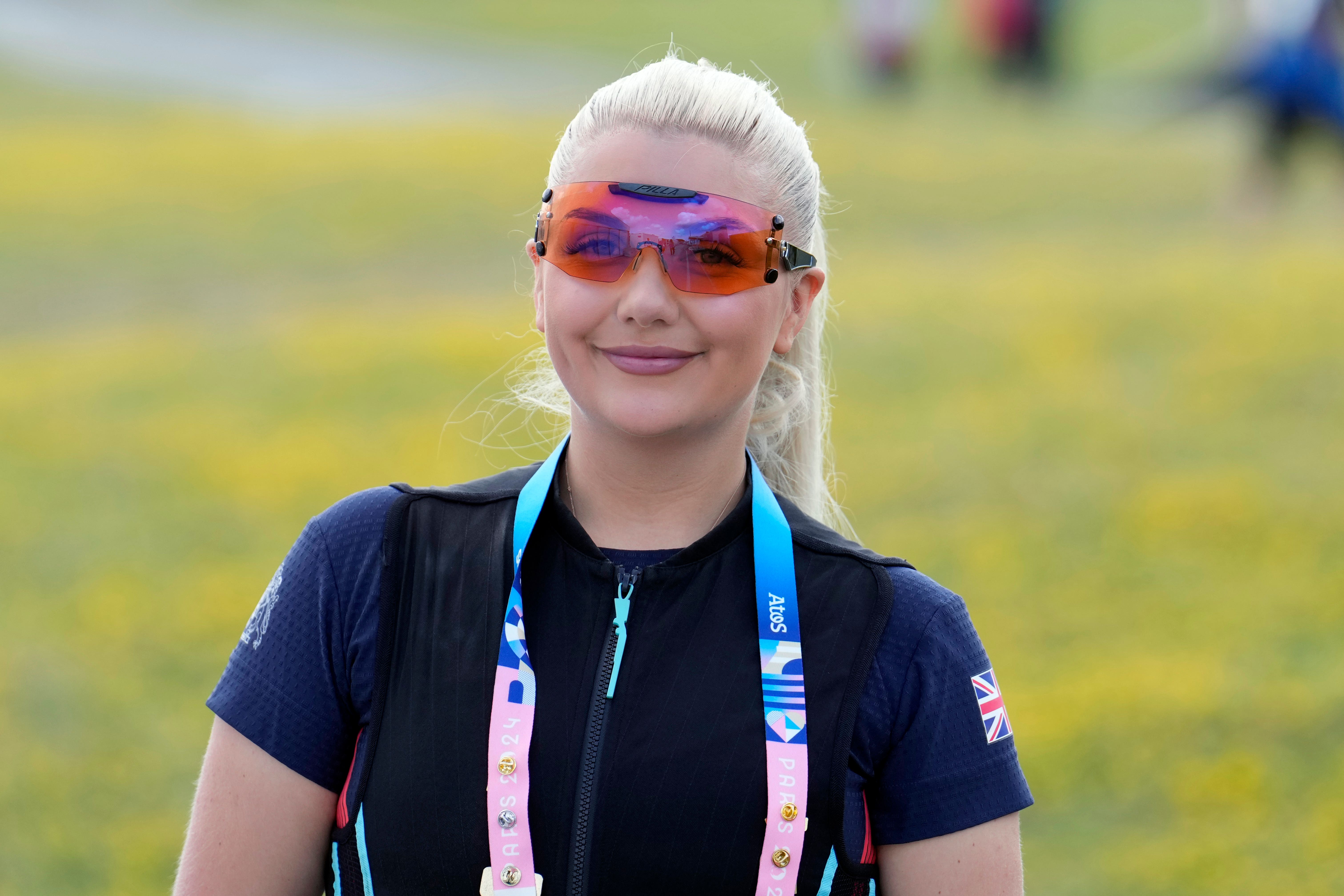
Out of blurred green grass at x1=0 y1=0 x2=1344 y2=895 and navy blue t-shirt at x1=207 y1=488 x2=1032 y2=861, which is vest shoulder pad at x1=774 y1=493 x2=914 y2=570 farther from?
blurred green grass at x1=0 y1=0 x2=1344 y2=895

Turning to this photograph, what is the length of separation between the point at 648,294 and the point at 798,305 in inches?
13.2

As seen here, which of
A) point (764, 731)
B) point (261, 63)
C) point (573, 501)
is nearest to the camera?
point (764, 731)

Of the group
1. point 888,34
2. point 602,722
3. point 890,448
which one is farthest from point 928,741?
point 888,34

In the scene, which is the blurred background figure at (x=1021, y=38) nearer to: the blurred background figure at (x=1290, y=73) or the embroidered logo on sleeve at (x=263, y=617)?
the blurred background figure at (x=1290, y=73)

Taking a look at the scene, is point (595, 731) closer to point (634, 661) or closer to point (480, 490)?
point (634, 661)

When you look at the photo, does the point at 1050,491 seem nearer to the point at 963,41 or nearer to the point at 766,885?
the point at 766,885

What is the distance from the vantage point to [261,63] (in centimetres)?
3025

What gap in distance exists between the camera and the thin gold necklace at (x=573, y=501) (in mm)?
2270

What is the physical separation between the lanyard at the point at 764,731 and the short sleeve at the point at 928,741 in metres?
0.11

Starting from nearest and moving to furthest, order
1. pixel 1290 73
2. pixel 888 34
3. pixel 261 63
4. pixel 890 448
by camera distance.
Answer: pixel 890 448, pixel 1290 73, pixel 888 34, pixel 261 63

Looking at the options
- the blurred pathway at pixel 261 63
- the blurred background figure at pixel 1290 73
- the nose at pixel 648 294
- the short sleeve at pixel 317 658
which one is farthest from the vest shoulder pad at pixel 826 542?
the blurred pathway at pixel 261 63

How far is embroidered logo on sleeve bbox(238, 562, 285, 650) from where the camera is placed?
2156 millimetres

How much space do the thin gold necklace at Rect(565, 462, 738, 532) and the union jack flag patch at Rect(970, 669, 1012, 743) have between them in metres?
0.45

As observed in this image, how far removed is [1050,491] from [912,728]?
7.41 m
